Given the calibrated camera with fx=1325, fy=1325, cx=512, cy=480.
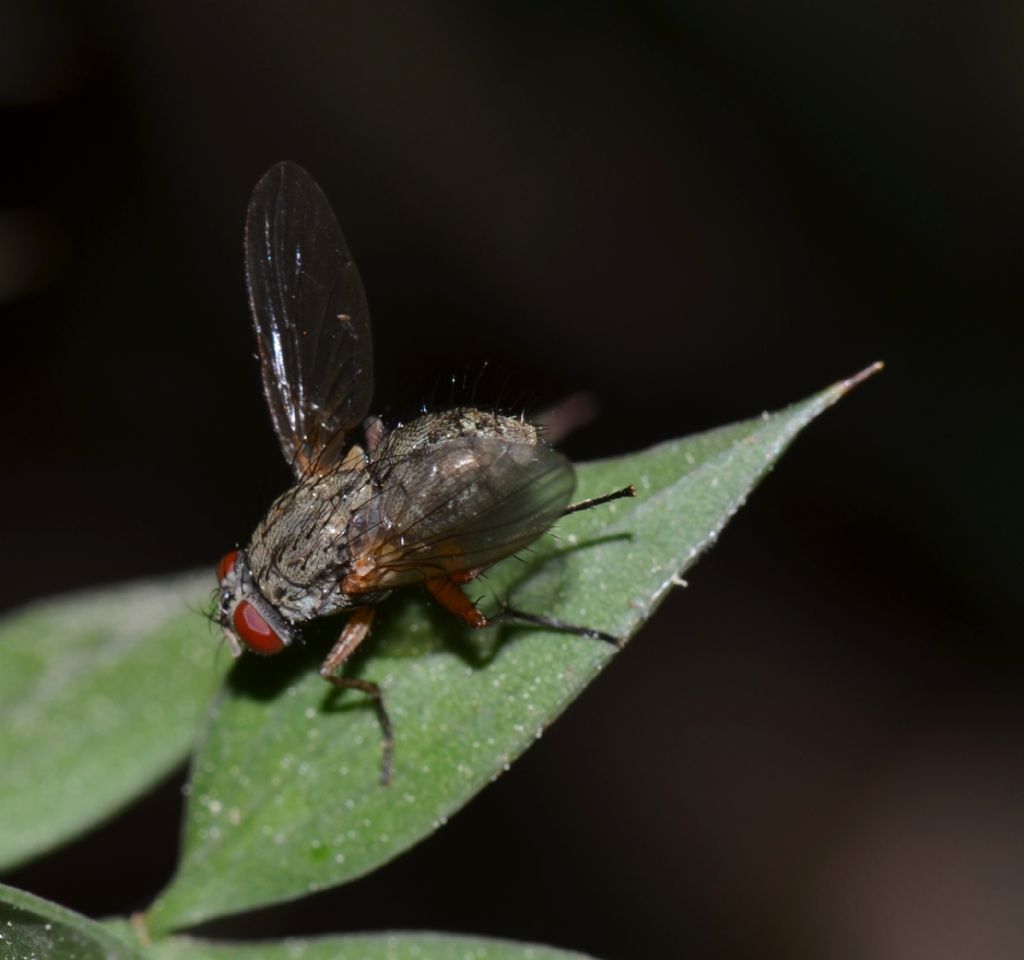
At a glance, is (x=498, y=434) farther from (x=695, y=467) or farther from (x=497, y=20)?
(x=497, y=20)

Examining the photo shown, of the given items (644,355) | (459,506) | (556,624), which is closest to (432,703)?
(556,624)

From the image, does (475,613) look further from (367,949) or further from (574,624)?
(367,949)

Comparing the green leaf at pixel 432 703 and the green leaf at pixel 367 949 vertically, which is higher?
the green leaf at pixel 432 703

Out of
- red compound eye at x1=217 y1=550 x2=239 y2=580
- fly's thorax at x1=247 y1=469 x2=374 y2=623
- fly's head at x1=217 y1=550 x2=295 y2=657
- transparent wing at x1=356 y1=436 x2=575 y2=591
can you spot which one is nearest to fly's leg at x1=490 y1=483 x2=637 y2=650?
transparent wing at x1=356 y1=436 x2=575 y2=591

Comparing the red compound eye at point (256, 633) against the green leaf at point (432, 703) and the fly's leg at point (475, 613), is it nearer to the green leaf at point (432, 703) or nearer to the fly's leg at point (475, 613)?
the green leaf at point (432, 703)

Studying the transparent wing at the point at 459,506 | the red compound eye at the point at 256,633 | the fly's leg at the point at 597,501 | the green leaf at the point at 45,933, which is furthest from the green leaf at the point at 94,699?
the fly's leg at the point at 597,501

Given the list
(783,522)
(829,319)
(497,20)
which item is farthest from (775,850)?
(497,20)

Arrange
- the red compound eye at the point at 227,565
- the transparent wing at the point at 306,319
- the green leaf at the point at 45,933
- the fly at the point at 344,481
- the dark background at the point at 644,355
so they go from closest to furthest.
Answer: the green leaf at the point at 45,933 → the fly at the point at 344,481 → the red compound eye at the point at 227,565 → the transparent wing at the point at 306,319 → the dark background at the point at 644,355
